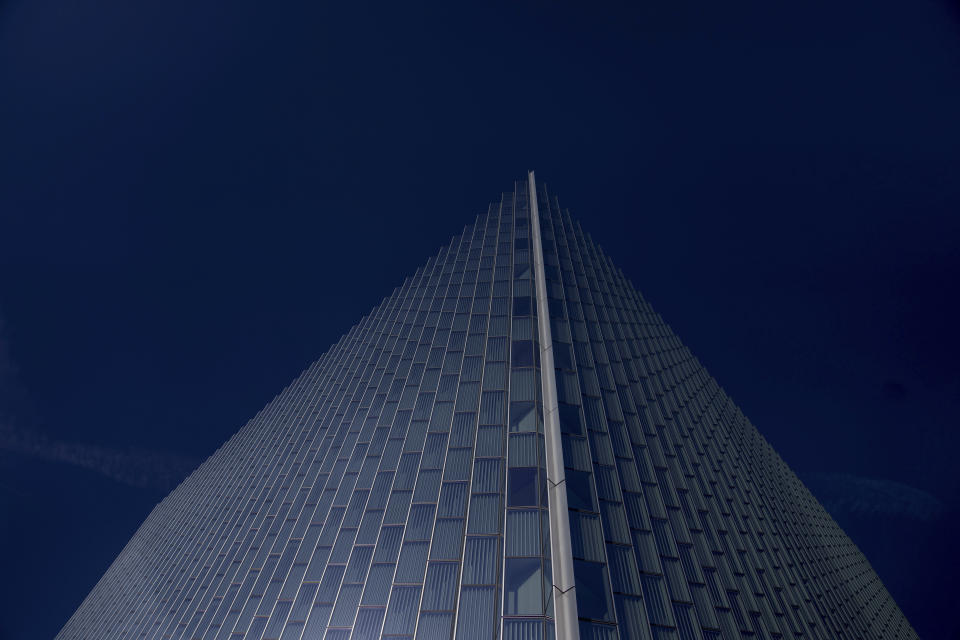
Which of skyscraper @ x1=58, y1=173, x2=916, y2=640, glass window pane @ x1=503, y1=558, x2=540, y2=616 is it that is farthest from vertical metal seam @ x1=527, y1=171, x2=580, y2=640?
glass window pane @ x1=503, y1=558, x2=540, y2=616

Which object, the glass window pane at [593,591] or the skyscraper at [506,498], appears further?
the skyscraper at [506,498]

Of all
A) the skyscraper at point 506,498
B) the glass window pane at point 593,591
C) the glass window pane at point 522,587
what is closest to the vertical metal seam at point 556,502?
the skyscraper at point 506,498

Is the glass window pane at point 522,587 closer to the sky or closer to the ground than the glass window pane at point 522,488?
closer to the ground

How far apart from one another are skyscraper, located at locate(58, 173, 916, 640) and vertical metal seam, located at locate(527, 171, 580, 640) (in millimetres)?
111

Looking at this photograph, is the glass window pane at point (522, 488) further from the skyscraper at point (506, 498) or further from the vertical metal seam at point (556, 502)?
the vertical metal seam at point (556, 502)

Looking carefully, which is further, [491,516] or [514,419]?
[514,419]

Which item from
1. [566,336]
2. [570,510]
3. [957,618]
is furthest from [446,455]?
[957,618]

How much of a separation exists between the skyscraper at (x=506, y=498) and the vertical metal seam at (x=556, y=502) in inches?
4.4

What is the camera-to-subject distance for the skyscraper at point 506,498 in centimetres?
2244

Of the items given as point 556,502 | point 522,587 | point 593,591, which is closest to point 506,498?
point 556,502

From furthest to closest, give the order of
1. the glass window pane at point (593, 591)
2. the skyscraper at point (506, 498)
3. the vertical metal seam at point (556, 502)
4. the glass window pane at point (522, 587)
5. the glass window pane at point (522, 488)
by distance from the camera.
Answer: the glass window pane at point (522, 488), the skyscraper at point (506, 498), the glass window pane at point (522, 587), the glass window pane at point (593, 591), the vertical metal seam at point (556, 502)

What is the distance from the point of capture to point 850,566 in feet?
197

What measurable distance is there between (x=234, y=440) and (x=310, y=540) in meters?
44.2

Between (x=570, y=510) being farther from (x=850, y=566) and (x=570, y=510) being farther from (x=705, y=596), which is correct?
(x=850, y=566)
